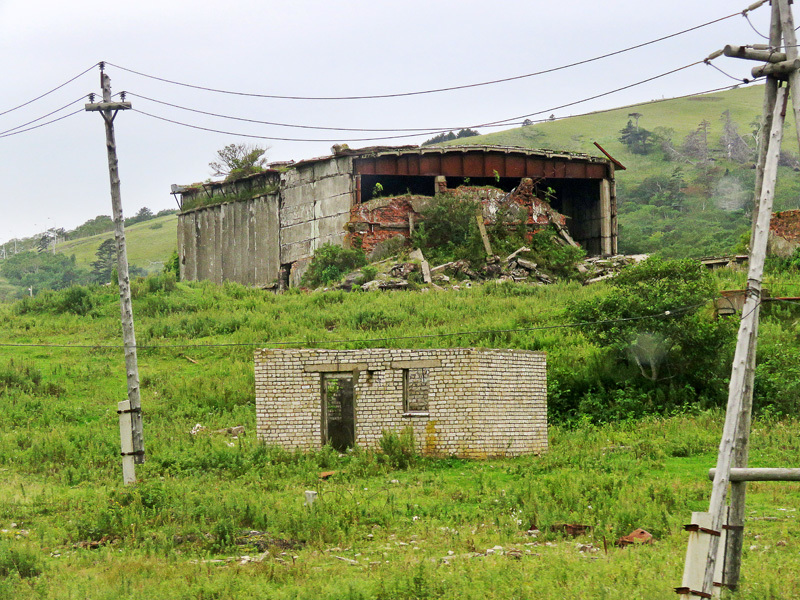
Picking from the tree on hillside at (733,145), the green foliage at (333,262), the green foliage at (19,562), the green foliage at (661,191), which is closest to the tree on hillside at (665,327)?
the green foliage at (333,262)

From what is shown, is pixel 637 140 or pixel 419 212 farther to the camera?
pixel 637 140

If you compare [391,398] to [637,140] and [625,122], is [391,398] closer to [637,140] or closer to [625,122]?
[637,140]

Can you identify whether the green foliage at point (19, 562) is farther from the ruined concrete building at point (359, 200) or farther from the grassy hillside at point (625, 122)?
the grassy hillside at point (625, 122)

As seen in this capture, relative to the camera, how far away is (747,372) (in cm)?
990

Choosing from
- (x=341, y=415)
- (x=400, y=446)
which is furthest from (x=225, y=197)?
(x=400, y=446)

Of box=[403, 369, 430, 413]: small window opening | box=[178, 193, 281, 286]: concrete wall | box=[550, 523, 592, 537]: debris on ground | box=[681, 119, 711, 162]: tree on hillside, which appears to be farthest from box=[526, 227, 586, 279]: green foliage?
box=[681, 119, 711, 162]: tree on hillside

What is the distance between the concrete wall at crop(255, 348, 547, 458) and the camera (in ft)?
61.1

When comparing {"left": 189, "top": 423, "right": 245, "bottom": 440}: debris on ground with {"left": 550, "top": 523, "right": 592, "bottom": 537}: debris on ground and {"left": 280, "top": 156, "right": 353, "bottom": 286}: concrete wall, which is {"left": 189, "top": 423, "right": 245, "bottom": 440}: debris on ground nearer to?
{"left": 550, "top": 523, "right": 592, "bottom": 537}: debris on ground

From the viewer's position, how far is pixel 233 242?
40906 millimetres

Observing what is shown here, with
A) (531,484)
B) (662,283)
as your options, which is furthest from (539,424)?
(662,283)

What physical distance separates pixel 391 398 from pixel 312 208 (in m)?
20.0

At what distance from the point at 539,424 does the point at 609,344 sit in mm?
4572

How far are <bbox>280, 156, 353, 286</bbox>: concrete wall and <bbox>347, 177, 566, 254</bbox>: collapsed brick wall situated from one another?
0.69 metres

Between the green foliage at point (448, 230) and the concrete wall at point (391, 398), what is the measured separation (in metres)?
17.6
